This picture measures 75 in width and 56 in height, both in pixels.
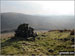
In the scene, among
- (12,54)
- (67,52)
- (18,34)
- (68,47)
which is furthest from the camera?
(18,34)

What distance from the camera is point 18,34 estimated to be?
25188 millimetres

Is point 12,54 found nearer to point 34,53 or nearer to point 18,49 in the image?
point 18,49

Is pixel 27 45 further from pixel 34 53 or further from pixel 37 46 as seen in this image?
pixel 34 53

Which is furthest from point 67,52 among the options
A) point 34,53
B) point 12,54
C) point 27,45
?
point 12,54

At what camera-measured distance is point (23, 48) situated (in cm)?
1959

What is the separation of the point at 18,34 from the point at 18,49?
6.32 meters

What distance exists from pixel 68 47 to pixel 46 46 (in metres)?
3.45

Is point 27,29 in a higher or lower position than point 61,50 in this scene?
higher

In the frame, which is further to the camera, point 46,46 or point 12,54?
point 46,46

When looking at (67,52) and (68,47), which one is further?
(68,47)

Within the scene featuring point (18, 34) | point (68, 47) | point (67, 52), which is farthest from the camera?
point (18, 34)

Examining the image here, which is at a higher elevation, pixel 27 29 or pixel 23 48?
pixel 27 29

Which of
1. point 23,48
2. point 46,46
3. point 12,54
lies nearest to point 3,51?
point 12,54

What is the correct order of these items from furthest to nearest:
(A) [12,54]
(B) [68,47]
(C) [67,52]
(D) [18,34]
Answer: (D) [18,34] < (B) [68,47] < (C) [67,52] < (A) [12,54]
